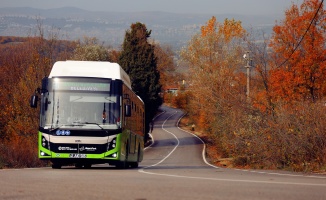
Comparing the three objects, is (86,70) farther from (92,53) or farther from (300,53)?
(92,53)

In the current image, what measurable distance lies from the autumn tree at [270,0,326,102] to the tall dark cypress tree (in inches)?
1125

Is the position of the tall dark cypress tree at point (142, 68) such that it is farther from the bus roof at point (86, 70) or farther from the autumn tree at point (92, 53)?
the bus roof at point (86, 70)

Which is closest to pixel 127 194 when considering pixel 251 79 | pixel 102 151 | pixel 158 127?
pixel 102 151

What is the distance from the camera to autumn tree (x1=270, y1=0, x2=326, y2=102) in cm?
4578

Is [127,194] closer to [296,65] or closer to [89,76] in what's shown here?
[89,76]

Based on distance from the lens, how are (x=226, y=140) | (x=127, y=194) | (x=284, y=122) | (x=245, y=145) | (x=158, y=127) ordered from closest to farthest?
(x=127, y=194), (x=284, y=122), (x=245, y=145), (x=226, y=140), (x=158, y=127)

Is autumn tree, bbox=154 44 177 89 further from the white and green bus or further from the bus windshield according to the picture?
the bus windshield

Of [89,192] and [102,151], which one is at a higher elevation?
[89,192]

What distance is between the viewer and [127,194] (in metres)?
10.1

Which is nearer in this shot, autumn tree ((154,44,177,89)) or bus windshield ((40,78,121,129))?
bus windshield ((40,78,121,129))

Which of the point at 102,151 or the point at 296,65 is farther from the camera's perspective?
the point at 296,65

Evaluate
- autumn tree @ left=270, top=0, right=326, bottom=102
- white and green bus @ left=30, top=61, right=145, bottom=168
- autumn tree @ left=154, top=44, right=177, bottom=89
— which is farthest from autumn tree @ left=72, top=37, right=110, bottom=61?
white and green bus @ left=30, top=61, right=145, bottom=168

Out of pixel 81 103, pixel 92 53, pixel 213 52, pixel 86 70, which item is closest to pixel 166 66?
pixel 92 53

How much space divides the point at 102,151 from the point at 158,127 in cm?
8445
